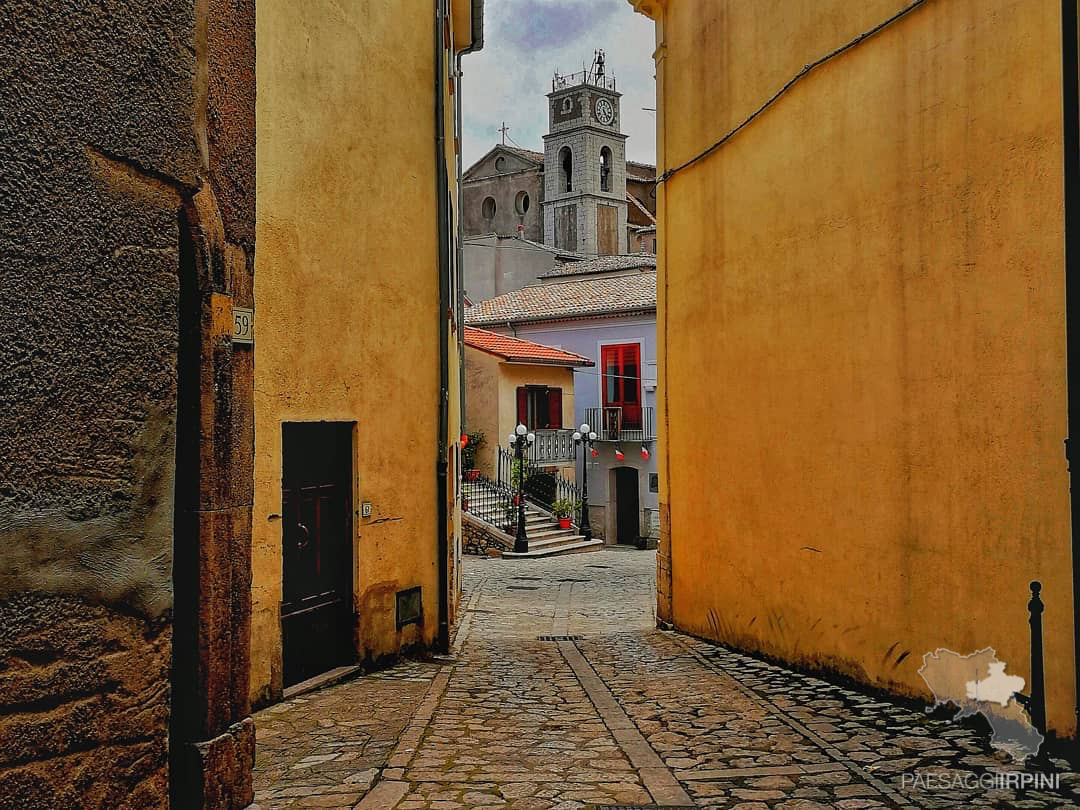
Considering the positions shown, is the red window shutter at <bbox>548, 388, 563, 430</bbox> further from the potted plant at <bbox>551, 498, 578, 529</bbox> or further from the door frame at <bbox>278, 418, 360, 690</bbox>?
the door frame at <bbox>278, 418, 360, 690</bbox>

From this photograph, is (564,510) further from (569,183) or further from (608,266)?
(569,183)

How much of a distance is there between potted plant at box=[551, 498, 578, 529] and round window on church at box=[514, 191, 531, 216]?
3565 cm

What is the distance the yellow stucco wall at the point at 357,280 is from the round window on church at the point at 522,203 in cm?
5159

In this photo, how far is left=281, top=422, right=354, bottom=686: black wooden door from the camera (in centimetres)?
788

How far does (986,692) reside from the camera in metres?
6.28

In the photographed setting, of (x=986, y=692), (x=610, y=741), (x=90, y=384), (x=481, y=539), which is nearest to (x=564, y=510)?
(x=481, y=539)

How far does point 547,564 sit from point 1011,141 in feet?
53.4

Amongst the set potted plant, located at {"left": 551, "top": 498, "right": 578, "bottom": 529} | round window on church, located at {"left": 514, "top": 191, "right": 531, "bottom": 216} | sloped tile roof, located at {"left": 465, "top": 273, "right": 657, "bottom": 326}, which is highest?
round window on church, located at {"left": 514, "top": 191, "right": 531, "bottom": 216}

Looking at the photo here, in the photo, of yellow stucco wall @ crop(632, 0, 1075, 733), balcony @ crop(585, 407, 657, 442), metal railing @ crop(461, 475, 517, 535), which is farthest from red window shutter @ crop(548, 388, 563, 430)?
yellow stucco wall @ crop(632, 0, 1075, 733)

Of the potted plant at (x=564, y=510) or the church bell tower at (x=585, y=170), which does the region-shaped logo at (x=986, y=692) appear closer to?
the potted plant at (x=564, y=510)

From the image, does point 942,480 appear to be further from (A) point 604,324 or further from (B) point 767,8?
(A) point 604,324

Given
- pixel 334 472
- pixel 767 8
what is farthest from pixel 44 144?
pixel 767 8

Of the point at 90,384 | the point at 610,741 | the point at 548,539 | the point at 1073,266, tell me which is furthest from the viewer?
the point at 548,539

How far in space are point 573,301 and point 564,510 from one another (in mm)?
10160
